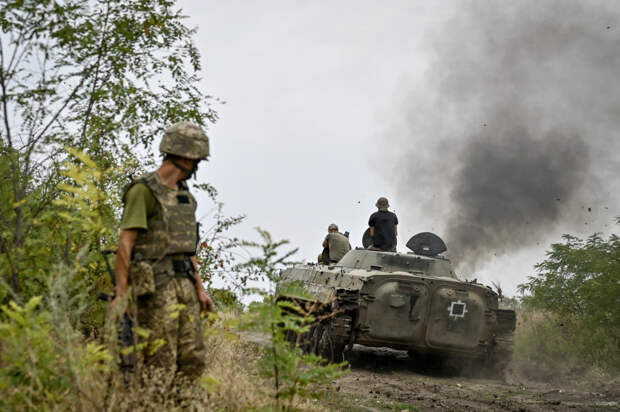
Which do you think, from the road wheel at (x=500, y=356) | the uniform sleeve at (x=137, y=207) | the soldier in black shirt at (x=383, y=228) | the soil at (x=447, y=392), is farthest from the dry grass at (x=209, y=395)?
the soldier in black shirt at (x=383, y=228)

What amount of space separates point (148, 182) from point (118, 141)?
322 centimetres

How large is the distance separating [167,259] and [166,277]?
0.14m

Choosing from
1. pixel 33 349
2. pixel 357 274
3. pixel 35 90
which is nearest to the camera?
pixel 33 349

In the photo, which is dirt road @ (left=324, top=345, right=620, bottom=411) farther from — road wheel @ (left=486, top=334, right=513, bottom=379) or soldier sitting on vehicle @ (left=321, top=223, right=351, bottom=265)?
soldier sitting on vehicle @ (left=321, top=223, right=351, bottom=265)

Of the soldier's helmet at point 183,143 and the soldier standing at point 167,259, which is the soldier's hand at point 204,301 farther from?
the soldier's helmet at point 183,143

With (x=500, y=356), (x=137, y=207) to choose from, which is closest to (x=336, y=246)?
(x=500, y=356)

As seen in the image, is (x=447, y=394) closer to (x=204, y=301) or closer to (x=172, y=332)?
(x=204, y=301)

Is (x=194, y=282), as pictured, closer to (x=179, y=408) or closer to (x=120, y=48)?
(x=179, y=408)

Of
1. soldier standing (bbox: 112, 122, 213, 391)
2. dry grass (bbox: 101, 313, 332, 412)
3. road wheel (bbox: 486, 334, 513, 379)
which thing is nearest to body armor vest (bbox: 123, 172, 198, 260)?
soldier standing (bbox: 112, 122, 213, 391)

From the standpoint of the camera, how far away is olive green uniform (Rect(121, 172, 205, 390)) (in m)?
5.77

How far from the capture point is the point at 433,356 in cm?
1514

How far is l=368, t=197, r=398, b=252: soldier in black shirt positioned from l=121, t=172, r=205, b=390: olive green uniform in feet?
30.9

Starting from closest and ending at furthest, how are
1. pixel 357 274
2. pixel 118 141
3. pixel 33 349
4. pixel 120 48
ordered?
pixel 33 349
pixel 120 48
pixel 118 141
pixel 357 274

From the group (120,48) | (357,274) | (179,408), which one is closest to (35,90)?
(120,48)
